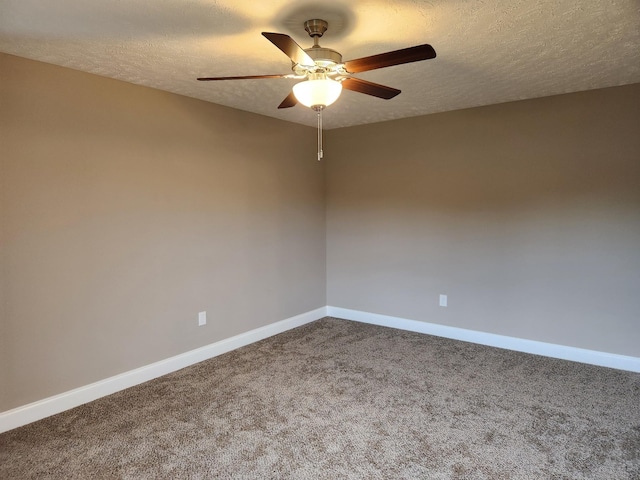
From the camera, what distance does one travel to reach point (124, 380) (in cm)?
314

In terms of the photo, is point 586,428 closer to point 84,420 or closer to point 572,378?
point 572,378

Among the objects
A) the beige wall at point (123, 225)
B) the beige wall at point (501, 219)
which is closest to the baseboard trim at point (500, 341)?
the beige wall at point (501, 219)

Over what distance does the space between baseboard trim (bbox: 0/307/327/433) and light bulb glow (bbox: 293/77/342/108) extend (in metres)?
2.43

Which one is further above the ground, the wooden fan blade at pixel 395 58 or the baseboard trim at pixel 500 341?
the wooden fan blade at pixel 395 58

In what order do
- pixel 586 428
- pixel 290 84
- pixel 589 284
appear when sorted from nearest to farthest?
1. pixel 586 428
2. pixel 290 84
3. pixel 589 284

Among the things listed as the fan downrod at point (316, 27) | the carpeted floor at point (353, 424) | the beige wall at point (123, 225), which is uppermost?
the fan downrod at point (316, 27)

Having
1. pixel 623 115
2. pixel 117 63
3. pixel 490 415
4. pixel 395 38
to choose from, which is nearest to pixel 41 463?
pixel 117 63

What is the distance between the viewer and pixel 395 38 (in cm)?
231

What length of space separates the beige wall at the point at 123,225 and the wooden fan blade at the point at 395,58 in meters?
1.90

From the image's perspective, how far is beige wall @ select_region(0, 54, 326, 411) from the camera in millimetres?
2609

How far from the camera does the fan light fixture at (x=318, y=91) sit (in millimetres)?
2068

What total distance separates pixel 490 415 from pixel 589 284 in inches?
63.6

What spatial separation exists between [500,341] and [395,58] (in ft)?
10.1

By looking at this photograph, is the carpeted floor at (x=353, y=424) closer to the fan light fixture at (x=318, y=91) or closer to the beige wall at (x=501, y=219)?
the beige wall at (x=501, y=219)
